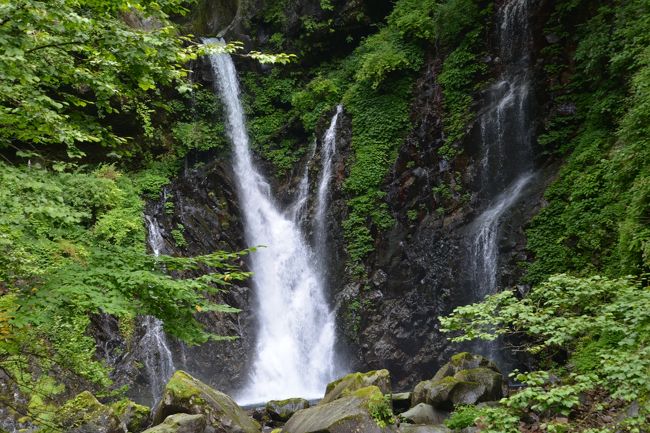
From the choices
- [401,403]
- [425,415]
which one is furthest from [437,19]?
[425,415]

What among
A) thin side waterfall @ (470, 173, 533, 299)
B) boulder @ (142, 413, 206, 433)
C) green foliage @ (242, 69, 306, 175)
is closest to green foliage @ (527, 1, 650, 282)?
thin side waterfall @ (470, 173, 533, 299)

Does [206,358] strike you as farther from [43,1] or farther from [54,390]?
[43,1]

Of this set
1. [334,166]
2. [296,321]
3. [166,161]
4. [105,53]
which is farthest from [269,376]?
[105,53]

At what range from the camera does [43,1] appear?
138 inches

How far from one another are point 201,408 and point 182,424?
67cm

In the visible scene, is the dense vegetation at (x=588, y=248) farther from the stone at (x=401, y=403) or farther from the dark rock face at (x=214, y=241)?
the dark rock face at (x=214, y=241)

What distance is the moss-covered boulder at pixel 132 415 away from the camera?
974cm

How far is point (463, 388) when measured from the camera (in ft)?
27.1

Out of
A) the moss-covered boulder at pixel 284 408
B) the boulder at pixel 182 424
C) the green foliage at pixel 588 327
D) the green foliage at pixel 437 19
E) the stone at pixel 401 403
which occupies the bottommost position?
the moss-covered boulder at pixel 284 408

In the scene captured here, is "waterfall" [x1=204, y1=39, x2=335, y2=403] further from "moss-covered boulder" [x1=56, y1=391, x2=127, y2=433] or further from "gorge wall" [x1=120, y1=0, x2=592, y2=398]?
"moss-covered boulder" [x1=56, y1=391, x2=127, y2=433]

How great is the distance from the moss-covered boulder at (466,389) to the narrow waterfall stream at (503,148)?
8.76ft

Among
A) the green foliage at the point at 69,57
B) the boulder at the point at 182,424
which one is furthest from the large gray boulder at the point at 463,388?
the green foliage at the point at 69,57

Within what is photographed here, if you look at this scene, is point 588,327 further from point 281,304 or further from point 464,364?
point 281,304

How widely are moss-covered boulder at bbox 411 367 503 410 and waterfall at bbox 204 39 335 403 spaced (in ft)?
17.8
